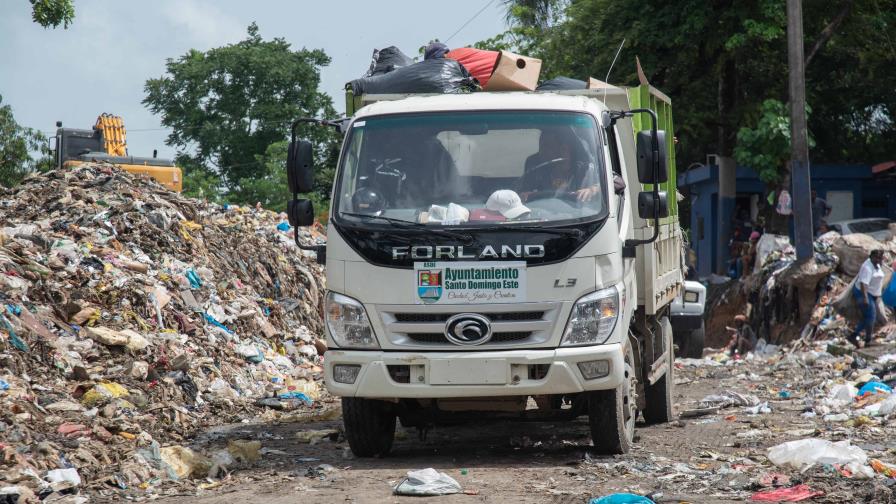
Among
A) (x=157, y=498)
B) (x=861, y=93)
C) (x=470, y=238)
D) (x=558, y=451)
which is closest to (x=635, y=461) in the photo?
(x=558, y=451)

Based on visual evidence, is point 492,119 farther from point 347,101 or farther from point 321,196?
point 321,196

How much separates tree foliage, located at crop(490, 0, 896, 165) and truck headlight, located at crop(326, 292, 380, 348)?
56.4 ft

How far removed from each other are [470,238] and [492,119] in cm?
97

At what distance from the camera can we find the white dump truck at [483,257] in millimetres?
7531

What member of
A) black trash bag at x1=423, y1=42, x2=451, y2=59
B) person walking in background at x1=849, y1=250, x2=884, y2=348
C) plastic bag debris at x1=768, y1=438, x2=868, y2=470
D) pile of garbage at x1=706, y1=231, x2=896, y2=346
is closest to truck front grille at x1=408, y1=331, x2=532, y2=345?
plastic bag debris at x1=768, y1=438, x2=868, y2=470

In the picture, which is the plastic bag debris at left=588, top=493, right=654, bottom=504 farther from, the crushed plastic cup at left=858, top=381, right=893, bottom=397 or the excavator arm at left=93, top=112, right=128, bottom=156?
the excavator arm at left=93, top=112, right=128, bottom=156

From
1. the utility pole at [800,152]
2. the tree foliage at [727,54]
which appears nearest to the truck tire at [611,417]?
the utility pole at [800,152]

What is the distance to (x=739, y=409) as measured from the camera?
12.0 metres

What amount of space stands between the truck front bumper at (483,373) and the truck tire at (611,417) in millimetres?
318

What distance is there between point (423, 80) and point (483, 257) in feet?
6.80

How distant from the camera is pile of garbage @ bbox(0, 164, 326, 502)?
8.04m

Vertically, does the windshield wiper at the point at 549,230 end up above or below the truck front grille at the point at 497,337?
above

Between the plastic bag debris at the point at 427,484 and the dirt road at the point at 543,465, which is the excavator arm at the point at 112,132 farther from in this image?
the plastic bag debris at the point at 427,484

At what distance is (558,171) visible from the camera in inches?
311
